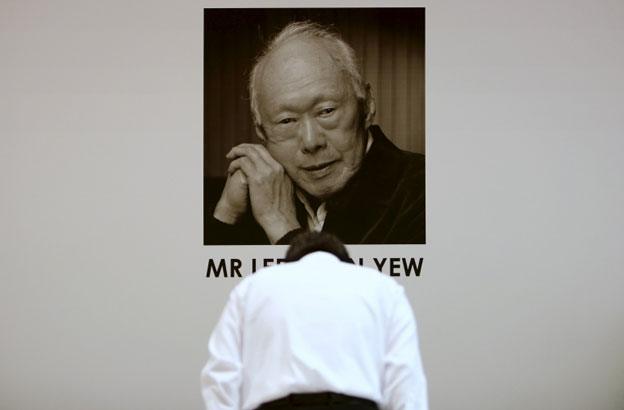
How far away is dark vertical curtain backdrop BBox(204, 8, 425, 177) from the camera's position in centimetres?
577

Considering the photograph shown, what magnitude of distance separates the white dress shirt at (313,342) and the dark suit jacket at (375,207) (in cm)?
229

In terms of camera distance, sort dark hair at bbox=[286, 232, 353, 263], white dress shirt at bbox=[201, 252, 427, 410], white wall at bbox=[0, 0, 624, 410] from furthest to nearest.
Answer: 1. white wall at bbox=[0, 0, 624, 410]
2. dark hair at bbox=[286, 232, 353, 263]
3. white dress shirt at bbox=[201, 252, 427, 410]

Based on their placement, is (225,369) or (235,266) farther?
(235,266)

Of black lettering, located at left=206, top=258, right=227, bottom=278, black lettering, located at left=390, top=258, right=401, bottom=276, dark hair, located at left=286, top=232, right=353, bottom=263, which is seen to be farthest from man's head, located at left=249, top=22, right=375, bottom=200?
dark hair, located at left=286, top=232, right=353, bottom=263

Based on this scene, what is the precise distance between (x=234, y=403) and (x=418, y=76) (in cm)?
308

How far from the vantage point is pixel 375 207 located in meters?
5.78

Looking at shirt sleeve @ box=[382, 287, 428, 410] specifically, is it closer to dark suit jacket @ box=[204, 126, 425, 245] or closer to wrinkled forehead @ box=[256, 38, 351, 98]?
dark suit jacket @ box=[204, 126, 425, 245]

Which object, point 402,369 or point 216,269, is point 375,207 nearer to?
point 216,269

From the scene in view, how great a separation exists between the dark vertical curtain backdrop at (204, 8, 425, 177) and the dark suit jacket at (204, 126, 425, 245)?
0.38ft

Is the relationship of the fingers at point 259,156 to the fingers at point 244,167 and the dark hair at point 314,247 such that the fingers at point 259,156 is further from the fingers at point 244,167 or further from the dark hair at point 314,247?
the dark hair at point 314,247

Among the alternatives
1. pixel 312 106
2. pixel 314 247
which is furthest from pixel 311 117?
pixel 314 247

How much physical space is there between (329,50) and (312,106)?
38 centimetres
